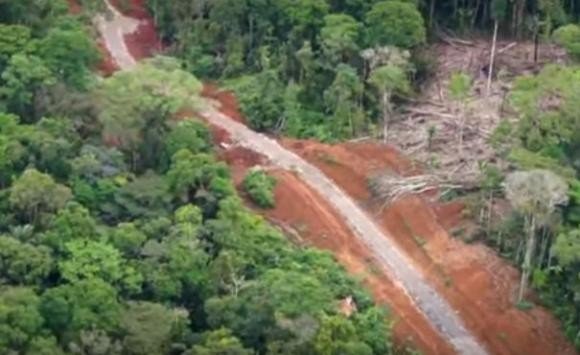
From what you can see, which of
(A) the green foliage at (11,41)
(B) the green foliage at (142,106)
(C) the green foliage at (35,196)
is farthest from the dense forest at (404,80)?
(C) the green foliage at (35,196)

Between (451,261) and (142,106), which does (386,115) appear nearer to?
(451,261)

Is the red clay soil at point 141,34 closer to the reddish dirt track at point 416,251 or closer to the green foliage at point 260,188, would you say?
the reddish dirt track at point 416,251

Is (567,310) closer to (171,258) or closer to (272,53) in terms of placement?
(171,258)

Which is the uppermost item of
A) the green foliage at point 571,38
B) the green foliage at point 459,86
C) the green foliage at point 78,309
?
the green foliage at point 571,38

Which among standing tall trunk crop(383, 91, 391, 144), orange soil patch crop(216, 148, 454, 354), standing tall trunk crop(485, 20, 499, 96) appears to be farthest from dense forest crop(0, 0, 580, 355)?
orange soil patch crop(216, 148, 454, 354)

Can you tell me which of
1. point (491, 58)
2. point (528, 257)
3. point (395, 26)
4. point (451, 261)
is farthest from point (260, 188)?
point (491, 58)

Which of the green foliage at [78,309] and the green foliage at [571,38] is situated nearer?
the green foliage at [78,309]

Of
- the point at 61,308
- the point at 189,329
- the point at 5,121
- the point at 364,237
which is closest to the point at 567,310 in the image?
the point at 364,237

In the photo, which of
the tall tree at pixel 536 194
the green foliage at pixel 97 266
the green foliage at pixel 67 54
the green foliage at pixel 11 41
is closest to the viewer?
the green foliage at pixel 97 266
